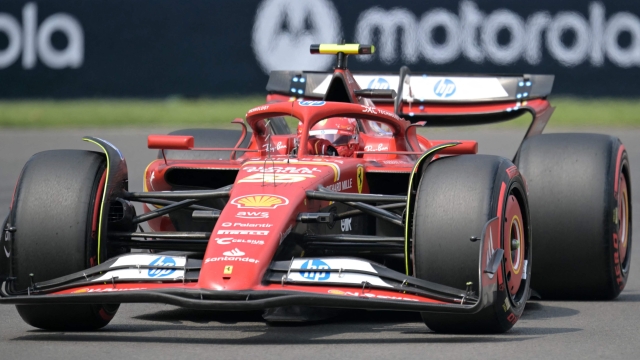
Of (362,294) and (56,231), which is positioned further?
(56,231)

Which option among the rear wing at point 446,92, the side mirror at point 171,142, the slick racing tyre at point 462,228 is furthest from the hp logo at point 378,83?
the slick racing tyre at point 462,228

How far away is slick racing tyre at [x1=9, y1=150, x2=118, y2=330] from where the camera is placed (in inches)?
227

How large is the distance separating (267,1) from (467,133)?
3.90 metres

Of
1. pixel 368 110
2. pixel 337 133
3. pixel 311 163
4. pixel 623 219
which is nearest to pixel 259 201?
pixel 311 163

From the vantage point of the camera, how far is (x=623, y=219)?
7.70m

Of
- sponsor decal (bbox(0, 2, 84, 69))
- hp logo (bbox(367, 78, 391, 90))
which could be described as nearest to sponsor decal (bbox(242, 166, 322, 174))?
hp logo (bbox(367, 78, 391, 90))

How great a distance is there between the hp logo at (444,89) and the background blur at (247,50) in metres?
8.36

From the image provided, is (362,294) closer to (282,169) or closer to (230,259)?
(230,259)

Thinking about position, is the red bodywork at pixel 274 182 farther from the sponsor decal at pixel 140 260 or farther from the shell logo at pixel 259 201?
the sponsor decal at pixel 140 260

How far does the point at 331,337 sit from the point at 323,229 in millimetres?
933

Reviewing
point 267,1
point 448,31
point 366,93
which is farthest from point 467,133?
point 366,93

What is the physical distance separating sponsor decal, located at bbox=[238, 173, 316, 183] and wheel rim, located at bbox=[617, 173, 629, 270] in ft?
7.81

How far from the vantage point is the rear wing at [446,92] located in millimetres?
9234

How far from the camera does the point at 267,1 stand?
18828 millimetres
